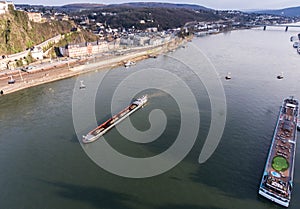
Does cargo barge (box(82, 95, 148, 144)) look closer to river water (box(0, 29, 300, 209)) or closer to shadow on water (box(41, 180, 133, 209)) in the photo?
river water (box(0, 29, 300, 209))

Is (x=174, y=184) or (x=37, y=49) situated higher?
(x=37, y=49)

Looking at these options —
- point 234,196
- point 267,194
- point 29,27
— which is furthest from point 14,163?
point 29,27

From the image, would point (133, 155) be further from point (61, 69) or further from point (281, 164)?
point (61, 69)

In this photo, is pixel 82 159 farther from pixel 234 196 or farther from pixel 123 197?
pixel 234 196

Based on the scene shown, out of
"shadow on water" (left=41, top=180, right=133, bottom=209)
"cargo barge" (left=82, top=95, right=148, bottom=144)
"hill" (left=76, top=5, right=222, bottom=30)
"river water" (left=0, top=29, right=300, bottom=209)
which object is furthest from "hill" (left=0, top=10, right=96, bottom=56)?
"hill" (left=76, top=5, right=222, bottom=30)

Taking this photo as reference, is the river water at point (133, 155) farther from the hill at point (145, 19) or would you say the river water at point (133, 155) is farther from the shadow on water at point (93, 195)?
the hill at point (145, 19)

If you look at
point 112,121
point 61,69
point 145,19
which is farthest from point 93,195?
point 145,19
